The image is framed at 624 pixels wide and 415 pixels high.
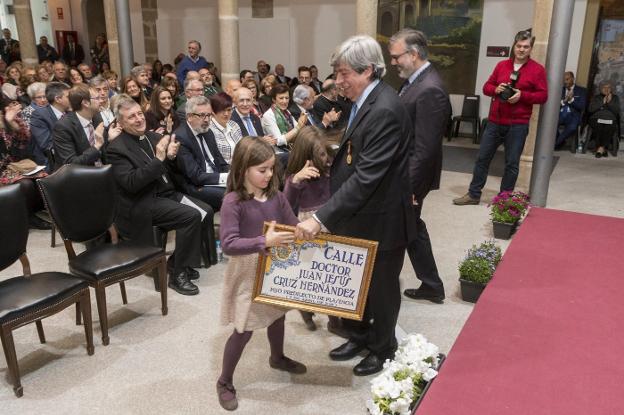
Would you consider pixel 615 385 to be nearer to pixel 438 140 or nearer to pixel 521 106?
pixel 438 140

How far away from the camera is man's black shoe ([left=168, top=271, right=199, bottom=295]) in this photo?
4.00 metres

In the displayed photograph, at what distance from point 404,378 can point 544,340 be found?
0.79 m

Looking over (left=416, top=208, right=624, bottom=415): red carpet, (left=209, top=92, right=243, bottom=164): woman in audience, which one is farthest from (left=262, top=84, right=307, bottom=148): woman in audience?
(left=416, top=208, right=624, bottom=415): red carpet

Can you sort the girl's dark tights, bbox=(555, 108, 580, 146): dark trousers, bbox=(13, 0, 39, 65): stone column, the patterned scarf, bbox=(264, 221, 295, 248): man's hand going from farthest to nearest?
bbox=(13, 0, 39, 65): stone column
bbox=(555, 108, 580, 146): dark trousers
the patterned scarf
the girl's dark tights
bbox=(264, 221, 295, 248): man's hand

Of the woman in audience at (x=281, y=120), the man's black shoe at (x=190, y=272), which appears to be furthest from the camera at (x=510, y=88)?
the man's black shoe at (x=190, y=272)

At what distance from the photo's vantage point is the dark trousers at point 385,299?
281cm

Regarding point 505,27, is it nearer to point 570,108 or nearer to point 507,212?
point 570,108

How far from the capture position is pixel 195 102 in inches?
172

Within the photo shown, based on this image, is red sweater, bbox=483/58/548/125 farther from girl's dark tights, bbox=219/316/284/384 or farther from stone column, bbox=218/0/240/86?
stone column, bbox=218/0/240/86

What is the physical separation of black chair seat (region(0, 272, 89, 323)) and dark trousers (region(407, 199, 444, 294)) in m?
2.11

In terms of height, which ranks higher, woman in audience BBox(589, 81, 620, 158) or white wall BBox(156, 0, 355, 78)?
white wall BBox(156, 0, 355, 78)

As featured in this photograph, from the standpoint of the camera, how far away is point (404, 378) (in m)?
2.15

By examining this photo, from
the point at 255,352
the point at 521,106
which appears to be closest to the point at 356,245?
the point at 255,352

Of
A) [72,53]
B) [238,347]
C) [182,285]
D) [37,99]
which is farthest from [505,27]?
[72,53]
